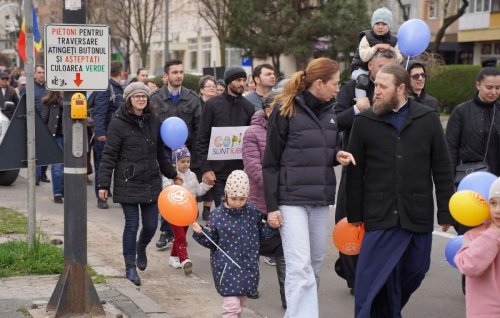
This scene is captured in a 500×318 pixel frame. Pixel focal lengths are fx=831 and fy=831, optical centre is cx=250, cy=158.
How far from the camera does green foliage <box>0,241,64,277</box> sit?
25.0 feet

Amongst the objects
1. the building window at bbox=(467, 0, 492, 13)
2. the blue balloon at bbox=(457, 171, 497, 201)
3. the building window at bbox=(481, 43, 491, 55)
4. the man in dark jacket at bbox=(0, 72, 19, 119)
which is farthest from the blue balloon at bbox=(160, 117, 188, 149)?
the building window at bbox=(481, 43, 491, 55)

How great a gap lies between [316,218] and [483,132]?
2102mm

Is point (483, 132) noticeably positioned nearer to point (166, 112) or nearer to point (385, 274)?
point (385, 274)

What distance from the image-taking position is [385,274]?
539cm

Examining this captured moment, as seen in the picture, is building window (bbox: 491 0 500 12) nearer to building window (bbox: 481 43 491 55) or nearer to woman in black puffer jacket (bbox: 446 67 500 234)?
building window (bbox: 481 43 491 55)

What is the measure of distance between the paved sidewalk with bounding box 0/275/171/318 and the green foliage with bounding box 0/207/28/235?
7.32 feet

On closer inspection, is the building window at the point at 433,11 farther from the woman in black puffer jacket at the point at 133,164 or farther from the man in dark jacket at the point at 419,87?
the woman in black puffer jacket at the point at 133,164

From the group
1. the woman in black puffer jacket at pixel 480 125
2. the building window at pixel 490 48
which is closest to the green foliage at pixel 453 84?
the building window at pixel 490 48

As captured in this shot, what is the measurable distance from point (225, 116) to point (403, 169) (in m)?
3.60

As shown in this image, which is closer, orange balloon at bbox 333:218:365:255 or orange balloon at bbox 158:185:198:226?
orange balloon at bbox 333:218:365:255

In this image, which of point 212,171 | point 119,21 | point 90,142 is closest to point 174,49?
point 119,21

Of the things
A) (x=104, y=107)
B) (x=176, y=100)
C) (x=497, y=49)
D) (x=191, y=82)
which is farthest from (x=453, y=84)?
(x=176, y=100)

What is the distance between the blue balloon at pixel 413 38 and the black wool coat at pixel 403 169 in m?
2.07

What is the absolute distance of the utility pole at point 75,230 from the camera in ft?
20.0
